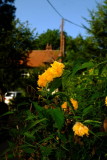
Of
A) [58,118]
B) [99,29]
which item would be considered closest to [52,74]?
[58,118]

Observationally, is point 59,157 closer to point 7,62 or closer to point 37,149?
point 37,149

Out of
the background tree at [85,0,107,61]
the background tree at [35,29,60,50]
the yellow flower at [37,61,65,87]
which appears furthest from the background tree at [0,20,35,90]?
the background tree at [35,29,60,50]

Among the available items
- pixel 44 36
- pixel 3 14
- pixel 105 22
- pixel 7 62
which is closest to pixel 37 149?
pixel 7 62

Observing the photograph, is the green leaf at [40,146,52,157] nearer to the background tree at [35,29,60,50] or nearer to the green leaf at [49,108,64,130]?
the green leaf at [49,108,64,130]

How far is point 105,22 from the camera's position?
77.6 ft

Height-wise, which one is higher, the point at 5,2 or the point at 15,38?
the point at 5,2

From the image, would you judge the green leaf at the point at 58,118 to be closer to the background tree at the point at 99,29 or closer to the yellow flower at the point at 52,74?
the yellow flower at the point at 52,74

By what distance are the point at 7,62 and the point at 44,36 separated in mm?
41900

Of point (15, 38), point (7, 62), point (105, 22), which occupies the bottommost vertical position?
point (7, 62)

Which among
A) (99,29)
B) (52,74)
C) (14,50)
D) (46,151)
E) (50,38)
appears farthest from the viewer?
(50,38)

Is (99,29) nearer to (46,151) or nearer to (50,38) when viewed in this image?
(46,151)

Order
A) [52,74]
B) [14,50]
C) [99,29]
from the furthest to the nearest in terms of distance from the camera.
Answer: [99,29] → [14,50] → [52,74]

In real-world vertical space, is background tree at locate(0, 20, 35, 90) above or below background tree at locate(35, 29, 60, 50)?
below

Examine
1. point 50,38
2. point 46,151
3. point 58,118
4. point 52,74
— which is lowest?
point 46,151
